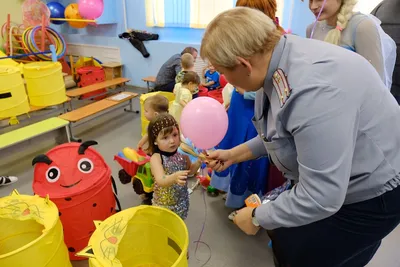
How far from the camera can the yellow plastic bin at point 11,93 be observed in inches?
117

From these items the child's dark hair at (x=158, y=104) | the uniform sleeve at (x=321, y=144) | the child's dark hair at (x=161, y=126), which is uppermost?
the uniform sleeve at (x=321, y=144)

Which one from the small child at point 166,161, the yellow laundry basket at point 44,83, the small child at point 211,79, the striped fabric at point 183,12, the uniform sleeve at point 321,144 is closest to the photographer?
the uniform sleeve at point 321,144

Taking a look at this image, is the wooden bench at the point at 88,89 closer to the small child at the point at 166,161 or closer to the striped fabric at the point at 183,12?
the striped fabric at the point at 183,12

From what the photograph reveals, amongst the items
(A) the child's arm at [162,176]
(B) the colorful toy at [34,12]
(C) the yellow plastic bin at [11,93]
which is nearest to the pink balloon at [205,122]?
(A) the child's arm at [162,176]

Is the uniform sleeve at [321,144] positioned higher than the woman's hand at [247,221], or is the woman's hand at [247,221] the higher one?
the uniform sleeve at [321,144]

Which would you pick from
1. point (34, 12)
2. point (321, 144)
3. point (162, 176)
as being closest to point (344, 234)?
point (321, 144)

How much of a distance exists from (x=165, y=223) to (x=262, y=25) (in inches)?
40.0

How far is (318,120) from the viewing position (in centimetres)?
72

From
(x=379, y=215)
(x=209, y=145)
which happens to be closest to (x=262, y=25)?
(x=379, y=215)

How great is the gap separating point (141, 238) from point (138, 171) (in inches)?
28.0

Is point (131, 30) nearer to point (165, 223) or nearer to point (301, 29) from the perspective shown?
point (301, 29)

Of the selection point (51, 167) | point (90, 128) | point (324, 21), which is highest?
point (324, 21)

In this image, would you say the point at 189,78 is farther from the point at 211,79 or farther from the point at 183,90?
the point at 211,79

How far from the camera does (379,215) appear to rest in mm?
962
